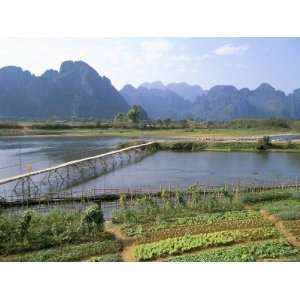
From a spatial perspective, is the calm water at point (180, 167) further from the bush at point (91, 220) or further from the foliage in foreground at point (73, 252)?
the foliage in foreground at point (73, 252)

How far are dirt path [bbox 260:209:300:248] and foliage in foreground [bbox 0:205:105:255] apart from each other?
4.07m

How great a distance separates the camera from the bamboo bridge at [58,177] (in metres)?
17.1

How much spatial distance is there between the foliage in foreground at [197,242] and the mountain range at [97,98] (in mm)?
63085

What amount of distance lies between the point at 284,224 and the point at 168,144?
81.9ft

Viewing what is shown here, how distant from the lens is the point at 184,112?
89000mm

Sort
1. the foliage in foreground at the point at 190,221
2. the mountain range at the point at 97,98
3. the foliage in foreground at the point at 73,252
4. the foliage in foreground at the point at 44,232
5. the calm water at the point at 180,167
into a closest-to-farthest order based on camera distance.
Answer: the foliage in foreground at the point at 73,252
the foliage in foreground at the point at 44,232
the foliage in foreground at the point at 190,221
the calm water at the point at 180,167
the mountain range at the point at 97,98

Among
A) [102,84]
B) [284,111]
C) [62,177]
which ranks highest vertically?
[102,84]


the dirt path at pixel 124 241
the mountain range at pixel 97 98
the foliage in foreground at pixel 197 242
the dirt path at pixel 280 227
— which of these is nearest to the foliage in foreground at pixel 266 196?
the dirt path at pixel 280 227

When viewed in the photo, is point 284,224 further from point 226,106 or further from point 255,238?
point 226,106

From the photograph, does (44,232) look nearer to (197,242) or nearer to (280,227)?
(197,242)

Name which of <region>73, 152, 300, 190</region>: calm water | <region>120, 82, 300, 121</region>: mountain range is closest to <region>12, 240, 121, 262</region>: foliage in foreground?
<region>73, 152, 300, 190</region>: calm water

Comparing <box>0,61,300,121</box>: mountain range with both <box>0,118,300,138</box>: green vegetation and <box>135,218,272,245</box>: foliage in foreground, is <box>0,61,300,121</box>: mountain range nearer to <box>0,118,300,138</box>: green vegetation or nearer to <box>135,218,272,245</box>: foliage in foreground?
<box>0,118,300,138</box>: green vegetation
